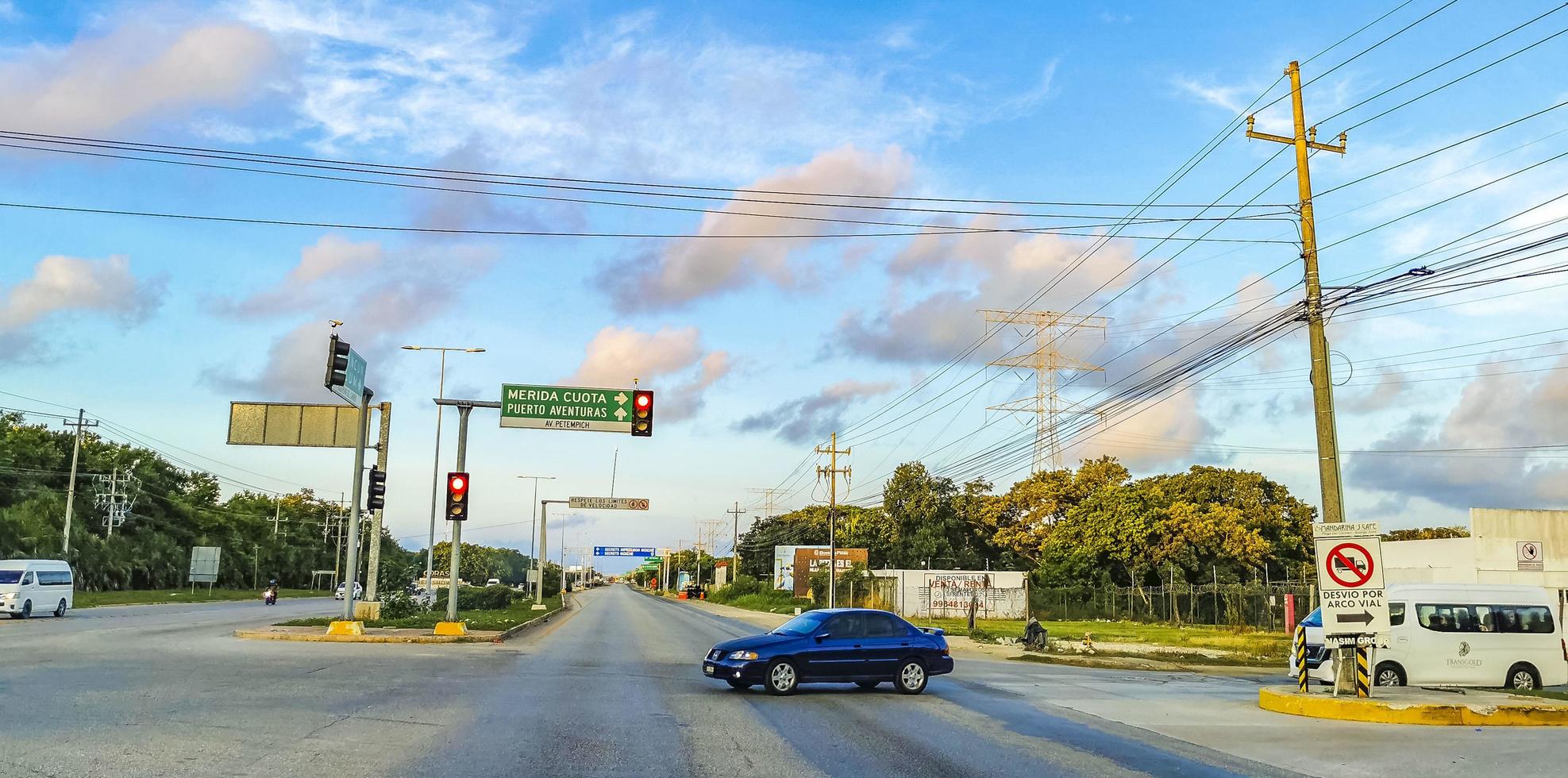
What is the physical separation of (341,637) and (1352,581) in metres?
23.4

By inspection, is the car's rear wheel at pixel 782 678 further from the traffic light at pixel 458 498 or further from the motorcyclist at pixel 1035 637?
the motorcyclist at pixel 1035 637

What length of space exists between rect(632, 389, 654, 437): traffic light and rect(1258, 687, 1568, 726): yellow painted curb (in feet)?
57.6

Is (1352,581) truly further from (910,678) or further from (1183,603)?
(1183,603)

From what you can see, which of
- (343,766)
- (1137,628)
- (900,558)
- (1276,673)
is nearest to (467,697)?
(343,766)

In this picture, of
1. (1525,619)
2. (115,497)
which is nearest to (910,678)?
(1525,619)

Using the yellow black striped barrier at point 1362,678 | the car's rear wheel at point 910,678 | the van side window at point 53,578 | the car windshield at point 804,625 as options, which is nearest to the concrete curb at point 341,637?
the car windshield at point 804,625

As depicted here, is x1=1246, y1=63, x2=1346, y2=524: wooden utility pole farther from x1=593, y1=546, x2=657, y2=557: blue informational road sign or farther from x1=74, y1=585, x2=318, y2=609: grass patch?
x1=593, y1=546, x2=657, y2=557: blue informational road sign

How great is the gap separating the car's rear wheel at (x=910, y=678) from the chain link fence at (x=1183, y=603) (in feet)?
102

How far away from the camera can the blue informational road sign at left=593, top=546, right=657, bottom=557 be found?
145 metres

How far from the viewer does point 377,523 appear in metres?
31.7

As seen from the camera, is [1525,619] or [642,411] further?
[642,411]

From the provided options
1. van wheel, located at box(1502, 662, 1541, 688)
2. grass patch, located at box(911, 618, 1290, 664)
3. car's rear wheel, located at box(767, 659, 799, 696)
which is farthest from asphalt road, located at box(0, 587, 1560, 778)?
grass patch, located at box(911, 618, 1290, 664)

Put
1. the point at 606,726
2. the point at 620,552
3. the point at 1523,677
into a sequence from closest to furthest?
the point at 606,726 < the point at 1523,677 < the point at 620,552

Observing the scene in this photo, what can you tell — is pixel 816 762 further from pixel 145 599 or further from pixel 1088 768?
pixel 145 599
